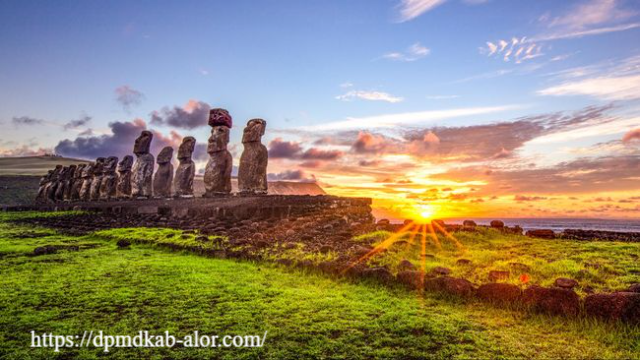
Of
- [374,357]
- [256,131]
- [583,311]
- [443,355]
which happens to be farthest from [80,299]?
[256,131]

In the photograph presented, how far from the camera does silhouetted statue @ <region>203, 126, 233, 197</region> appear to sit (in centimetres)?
1552

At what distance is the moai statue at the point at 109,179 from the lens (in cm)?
2434

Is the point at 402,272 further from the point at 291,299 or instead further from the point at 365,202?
the point at 365,202

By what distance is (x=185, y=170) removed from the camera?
1784 cm

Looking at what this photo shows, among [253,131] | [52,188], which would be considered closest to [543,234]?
[253,131]

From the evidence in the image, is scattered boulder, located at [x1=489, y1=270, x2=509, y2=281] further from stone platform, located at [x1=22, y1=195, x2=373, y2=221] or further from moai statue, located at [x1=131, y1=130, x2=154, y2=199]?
moai statue, located at [x1=131, y1=130, x2=154, y2=199]

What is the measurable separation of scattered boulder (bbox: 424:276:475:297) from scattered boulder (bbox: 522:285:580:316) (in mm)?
541

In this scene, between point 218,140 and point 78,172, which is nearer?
point 218,140

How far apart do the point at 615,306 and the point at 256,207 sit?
35.4ft

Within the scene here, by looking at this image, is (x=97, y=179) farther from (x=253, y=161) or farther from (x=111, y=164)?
(x=253, y=161)

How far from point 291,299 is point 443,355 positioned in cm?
183

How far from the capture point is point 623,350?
9.46 feet

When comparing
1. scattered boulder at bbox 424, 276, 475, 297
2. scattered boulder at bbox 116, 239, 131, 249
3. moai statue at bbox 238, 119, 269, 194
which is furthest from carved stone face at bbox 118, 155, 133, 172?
scattered boulder at bbox 424, 276, 475, 297

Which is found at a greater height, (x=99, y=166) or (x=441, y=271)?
(x=99, y=166)
